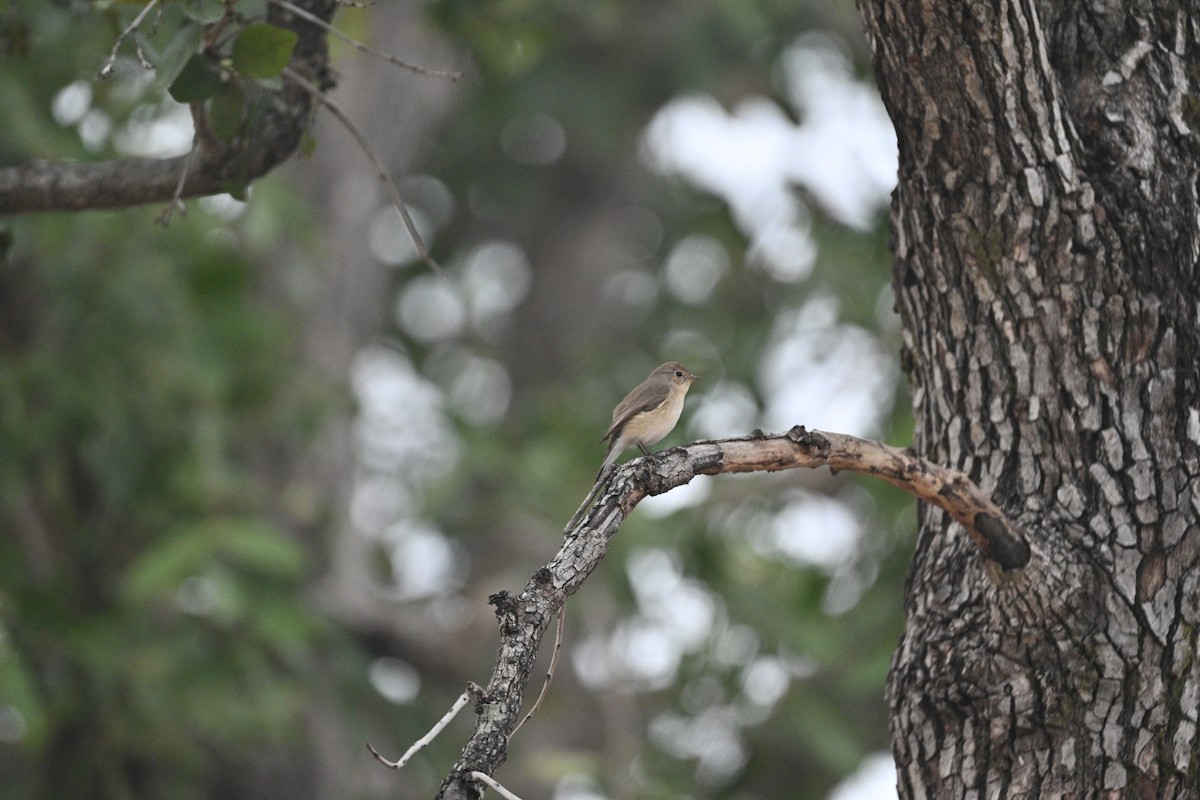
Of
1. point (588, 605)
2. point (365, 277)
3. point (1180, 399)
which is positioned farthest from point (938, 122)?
point (365, 277)

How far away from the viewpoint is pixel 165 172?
3338 mm

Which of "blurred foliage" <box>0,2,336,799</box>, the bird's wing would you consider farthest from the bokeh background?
the bird's wing

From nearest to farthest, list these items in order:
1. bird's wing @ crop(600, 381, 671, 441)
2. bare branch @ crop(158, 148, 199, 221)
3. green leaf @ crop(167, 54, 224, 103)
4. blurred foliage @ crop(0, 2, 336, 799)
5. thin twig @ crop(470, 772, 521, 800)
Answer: thin twig @ crop(470, 772, 521, 800) → green leaf @ crop(167, 54, 224, 103) → bare branch @ crop(158, 148, 199, 221) → bird's wing @ crop(600, 381, 671, 441) → blurred foliage @ crop(0, 2, 336, 799)

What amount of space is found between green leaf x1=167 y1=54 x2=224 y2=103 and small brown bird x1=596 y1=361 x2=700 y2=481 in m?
1.35

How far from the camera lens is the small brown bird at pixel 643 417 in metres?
3.68

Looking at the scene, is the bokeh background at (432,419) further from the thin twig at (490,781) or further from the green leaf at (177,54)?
the thin twig at (490,781)

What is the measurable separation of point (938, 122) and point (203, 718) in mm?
5234

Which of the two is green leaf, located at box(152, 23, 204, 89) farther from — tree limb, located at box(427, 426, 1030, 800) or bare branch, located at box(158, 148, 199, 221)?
tree limb, located at box(427, 426, 1030, 800)

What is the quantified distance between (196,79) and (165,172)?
0.47m

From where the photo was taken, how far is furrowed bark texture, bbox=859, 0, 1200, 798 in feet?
8.57

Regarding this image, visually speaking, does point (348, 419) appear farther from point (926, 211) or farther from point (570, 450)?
point (926, 211)

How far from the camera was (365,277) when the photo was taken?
10.4m

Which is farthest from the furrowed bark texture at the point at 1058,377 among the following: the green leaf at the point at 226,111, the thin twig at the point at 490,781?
the green leaf at the point at 226,111

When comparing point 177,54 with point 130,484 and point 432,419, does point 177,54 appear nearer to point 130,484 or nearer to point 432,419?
point 130,484
